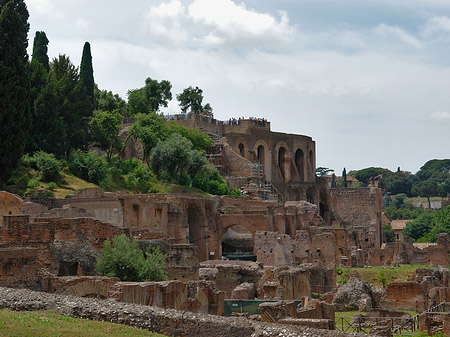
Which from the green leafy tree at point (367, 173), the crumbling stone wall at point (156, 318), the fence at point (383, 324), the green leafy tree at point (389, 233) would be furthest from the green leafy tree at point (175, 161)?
the green leafy tree at point (367, 173)

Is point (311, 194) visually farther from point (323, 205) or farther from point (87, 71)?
point (87, 71)

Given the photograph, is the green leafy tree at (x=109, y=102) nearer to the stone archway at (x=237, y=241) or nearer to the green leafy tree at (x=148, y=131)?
the green leafy tree at (x=148, y=131)

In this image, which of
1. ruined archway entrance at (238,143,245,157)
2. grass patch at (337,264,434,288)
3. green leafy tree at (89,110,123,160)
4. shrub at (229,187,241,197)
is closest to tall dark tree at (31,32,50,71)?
green leafy tree at (89,110,123,160)

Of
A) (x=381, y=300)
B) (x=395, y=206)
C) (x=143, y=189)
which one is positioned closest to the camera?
(x=381, y=300)

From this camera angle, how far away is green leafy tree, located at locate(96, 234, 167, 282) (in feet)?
70.3

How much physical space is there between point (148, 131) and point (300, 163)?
2193 centimetres

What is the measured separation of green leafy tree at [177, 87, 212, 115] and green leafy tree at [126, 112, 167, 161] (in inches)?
579

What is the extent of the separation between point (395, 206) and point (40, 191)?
330 feet

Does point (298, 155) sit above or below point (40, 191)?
above

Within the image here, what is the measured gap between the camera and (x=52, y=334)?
12.2m

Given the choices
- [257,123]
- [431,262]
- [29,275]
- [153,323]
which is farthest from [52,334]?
[257,123]

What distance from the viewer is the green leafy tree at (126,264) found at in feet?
70.3

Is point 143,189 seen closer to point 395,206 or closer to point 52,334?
point 52,334

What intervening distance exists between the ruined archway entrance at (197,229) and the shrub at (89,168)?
5.97 meters
